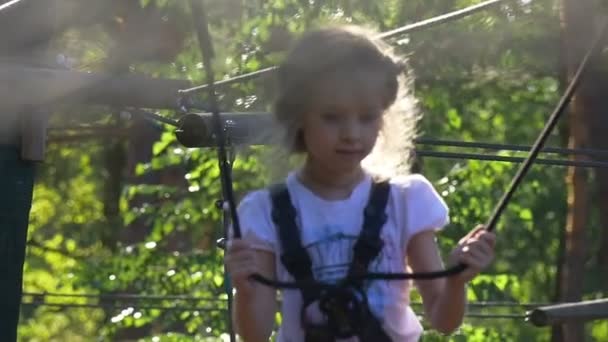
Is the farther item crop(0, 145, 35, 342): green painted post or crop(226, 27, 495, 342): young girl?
crop(0, 145, 35, 342): green painted post

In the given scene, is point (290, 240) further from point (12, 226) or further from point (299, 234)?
point (12, 226)

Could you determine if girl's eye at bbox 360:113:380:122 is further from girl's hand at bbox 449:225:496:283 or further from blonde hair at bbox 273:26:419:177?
girl's hand at bbox 449:225:496:283

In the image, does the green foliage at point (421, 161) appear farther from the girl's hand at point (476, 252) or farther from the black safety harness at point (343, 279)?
the girl's hand at point (476, 252)

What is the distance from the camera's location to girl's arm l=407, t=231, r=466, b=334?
2.70 m

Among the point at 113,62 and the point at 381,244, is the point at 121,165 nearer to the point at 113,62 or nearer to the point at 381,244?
the point at 113,62

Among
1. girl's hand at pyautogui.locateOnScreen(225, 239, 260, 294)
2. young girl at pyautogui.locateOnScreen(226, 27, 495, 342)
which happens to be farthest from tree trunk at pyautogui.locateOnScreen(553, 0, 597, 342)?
girl's hand at pyautogui.locateOnScreen(225, 239, 260, 294)

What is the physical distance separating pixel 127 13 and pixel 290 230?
761 cm

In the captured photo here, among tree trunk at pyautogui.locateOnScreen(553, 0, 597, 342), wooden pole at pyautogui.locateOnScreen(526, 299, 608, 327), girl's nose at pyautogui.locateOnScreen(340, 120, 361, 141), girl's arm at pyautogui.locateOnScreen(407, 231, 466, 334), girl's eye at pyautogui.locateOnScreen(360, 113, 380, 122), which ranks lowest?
wooden pole at pyautogui.locateOnScreen(526, 299, 608, 327)

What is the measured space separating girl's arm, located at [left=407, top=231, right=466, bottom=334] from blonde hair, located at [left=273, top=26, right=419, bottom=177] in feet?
0.45

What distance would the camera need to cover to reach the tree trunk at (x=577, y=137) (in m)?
7.04

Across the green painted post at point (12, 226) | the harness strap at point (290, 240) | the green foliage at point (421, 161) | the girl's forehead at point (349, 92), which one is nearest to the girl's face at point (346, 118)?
the girl's forehead at point (349, 92)

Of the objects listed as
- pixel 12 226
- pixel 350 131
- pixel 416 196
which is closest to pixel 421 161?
pixel 12 226

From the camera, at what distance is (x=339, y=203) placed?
107 inches

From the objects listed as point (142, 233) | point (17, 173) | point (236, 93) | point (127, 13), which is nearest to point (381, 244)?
point (17, 173)
